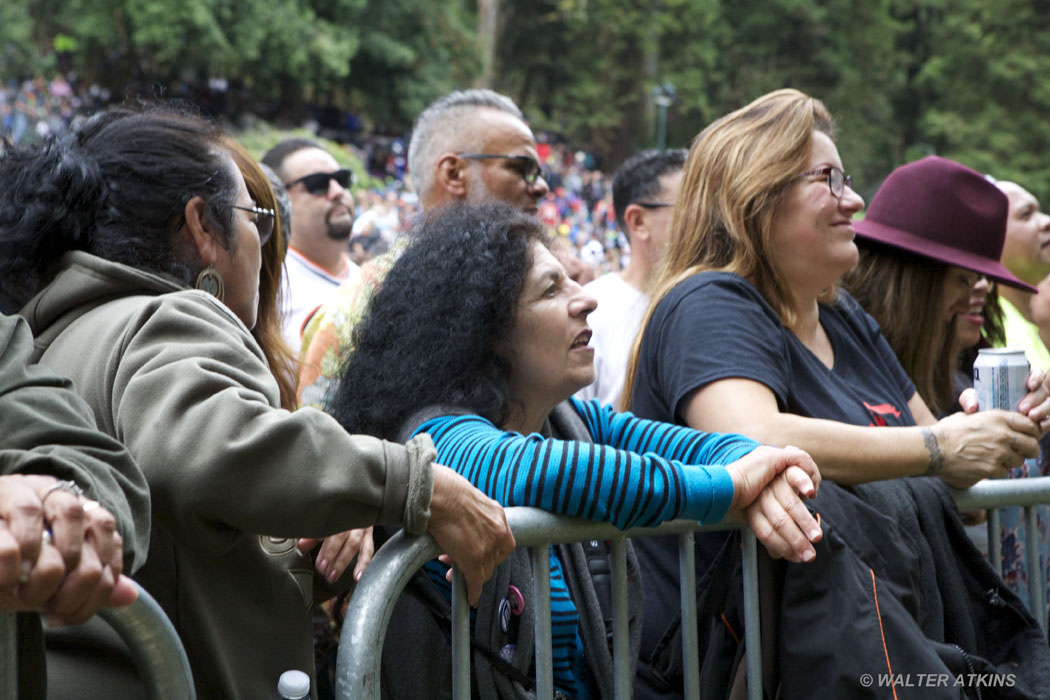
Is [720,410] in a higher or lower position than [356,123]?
higher

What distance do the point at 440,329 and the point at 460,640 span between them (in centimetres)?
66

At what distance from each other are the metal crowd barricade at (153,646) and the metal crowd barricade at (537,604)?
28cm

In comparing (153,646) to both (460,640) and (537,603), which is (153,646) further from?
(537,603)

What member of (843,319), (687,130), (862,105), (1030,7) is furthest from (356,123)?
(843,319)

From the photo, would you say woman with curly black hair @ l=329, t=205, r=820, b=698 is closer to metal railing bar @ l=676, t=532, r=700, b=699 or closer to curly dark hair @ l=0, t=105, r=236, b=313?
metal railing bar @ l=676, t=532, r=700, b=699

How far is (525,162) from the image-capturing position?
4.21 meters

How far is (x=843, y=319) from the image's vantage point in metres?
3.05

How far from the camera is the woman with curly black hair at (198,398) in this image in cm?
160

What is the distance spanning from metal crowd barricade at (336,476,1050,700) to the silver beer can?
32.1 inches

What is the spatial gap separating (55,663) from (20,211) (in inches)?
31.8

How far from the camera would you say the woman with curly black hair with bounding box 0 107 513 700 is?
5.25ft

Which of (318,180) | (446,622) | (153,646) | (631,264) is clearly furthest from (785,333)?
(318,180)

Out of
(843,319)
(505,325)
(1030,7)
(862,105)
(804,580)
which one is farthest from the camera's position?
(862,105)

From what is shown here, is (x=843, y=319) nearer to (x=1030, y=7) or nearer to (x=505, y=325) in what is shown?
(x=505, y=325)
